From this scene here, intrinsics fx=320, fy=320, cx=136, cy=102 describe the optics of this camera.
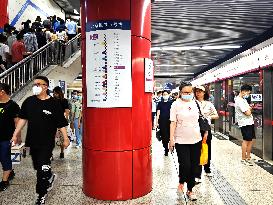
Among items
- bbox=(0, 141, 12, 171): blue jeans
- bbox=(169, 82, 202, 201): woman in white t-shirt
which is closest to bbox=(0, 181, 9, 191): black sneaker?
bbox=(0, 141, 12, 171): blue jeans

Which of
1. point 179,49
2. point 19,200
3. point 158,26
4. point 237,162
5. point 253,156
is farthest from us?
point 179,49

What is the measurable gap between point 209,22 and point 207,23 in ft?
0.37

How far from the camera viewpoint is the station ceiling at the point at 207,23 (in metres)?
7.37

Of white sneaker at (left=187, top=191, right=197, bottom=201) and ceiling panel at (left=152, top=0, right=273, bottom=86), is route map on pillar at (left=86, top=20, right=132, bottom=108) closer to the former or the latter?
white sneaker at (left=187, top=191, right=197, bottom=201)

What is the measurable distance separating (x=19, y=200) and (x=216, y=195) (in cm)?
266

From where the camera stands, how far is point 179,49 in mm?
13641

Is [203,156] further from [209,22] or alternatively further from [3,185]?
[209,22]

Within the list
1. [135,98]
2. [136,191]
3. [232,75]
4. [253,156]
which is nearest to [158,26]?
[232,75]

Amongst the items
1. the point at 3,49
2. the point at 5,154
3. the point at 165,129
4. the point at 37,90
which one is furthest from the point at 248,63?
the point at 5,154

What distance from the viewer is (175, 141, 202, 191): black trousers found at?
13.6ft

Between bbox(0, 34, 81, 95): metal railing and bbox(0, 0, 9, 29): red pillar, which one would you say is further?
bbox(0, 0, 9, 29): red pillar

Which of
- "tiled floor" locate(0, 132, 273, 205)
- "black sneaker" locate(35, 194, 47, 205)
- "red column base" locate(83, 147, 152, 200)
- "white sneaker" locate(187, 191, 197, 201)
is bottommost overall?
"tiled floor" locate(0, 132, 273, 205)

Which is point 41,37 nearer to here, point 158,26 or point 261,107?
point 158,26

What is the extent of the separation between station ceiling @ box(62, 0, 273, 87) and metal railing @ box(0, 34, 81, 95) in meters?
1.78
